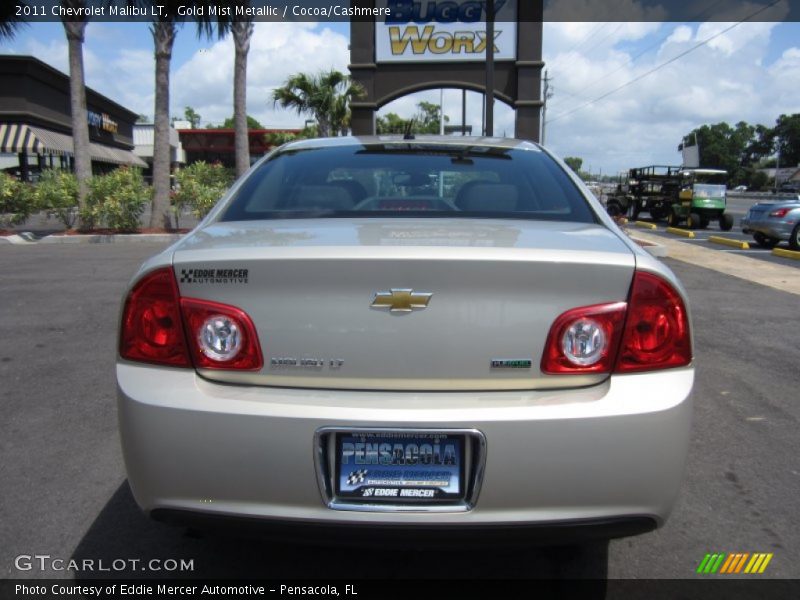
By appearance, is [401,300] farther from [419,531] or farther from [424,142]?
[424,142]

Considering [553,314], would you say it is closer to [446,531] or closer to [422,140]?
[446,531]

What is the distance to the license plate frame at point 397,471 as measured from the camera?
192 cm

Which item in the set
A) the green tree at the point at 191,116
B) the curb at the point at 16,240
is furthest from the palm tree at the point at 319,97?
the green tree at the point at 191,116

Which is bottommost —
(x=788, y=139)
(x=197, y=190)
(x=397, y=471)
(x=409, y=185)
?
(x=397, y=471)

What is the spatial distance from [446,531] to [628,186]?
28.7 m

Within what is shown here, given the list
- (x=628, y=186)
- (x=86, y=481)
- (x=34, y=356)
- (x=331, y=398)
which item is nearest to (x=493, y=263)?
(x=331, y=398)

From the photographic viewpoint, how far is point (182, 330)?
204cm

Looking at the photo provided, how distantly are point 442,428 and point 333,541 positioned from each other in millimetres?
478

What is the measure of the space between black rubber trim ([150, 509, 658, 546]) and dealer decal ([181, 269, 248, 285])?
701 mm

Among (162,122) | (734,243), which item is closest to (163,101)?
(162,122)

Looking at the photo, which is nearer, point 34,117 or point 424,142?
point 424,142

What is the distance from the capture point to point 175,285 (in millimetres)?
2041

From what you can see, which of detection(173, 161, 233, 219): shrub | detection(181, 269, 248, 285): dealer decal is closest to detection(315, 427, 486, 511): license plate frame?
detection(181, 269, 248, 285): dealer decal

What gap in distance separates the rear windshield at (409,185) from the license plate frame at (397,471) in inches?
40.1
